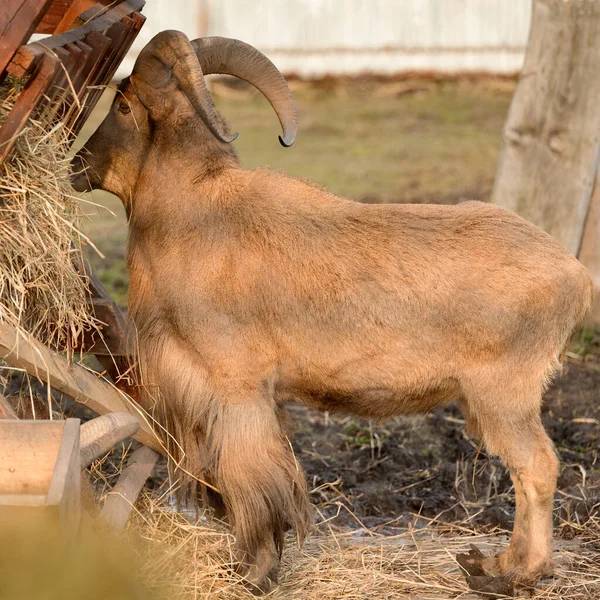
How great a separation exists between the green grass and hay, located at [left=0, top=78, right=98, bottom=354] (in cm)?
445

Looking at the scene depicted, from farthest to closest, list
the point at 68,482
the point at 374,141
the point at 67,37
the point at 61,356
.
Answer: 1. the point at 374,141
2. the point at 61,356
3. the point at 67,37
4. the point at 68,482

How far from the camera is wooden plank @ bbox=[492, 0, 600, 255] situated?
816 cm

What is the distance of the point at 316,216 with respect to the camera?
495 cm

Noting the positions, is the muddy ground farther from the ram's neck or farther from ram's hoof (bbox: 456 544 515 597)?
the ram's neck

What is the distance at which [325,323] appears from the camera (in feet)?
15.7

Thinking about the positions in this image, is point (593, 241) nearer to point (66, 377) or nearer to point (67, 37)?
point (66, 377)

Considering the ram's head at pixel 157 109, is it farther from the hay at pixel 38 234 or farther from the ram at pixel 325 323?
the hay at pixel 38 234

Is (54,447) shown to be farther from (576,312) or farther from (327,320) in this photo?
(576,312)

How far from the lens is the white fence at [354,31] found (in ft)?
63.6

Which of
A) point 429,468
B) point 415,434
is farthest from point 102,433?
point 415,434

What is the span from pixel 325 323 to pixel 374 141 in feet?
39.6

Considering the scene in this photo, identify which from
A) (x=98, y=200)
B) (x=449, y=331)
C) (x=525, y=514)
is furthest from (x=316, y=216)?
(x=98, y=200)

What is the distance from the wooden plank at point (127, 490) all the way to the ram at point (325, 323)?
0.87ft

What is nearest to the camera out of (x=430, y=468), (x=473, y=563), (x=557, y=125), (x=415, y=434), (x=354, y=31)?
(x=473, y=563)
